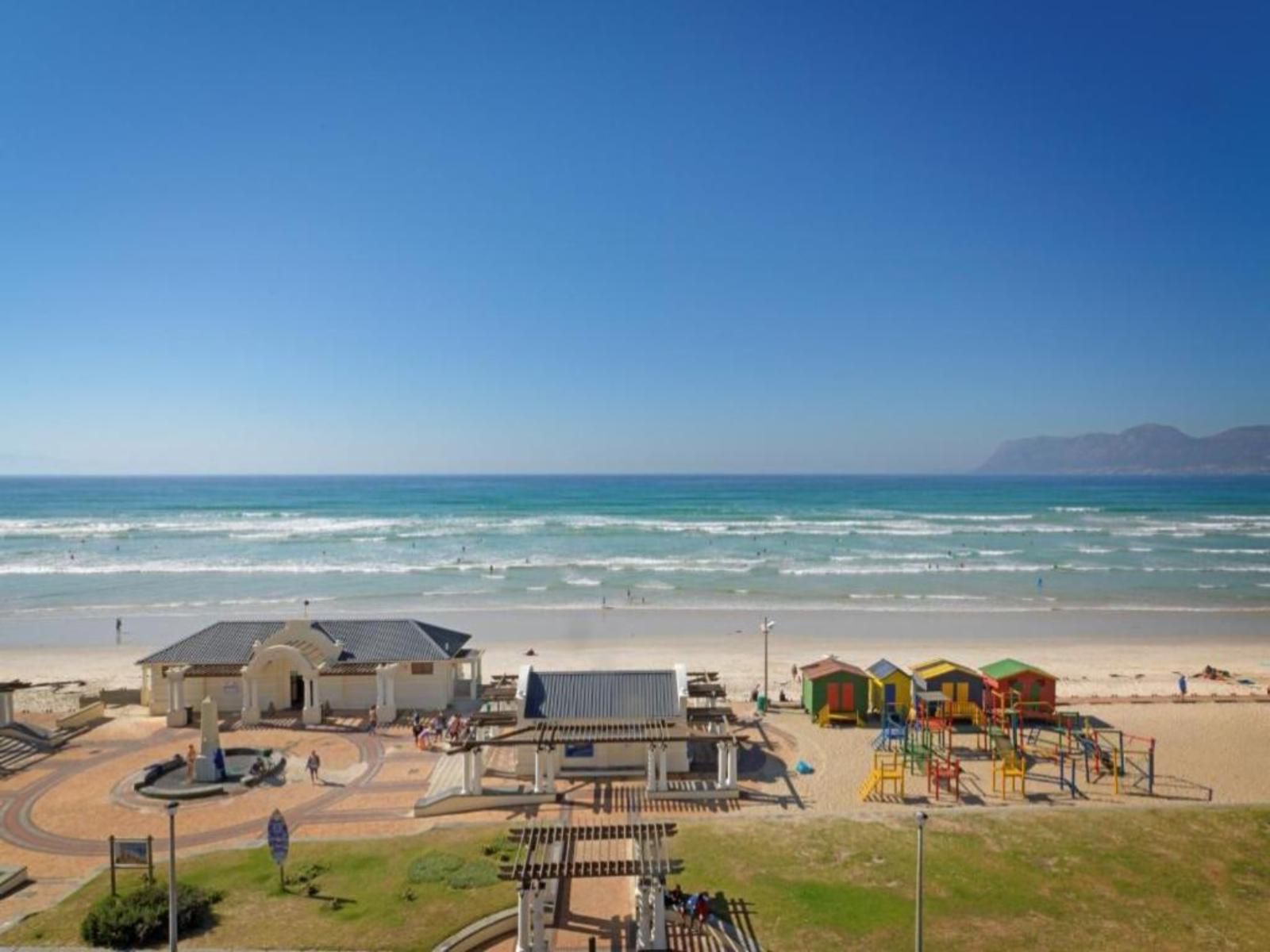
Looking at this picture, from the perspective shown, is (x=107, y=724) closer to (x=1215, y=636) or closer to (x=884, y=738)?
(x=884, y=738)

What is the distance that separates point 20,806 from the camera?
19.1 m

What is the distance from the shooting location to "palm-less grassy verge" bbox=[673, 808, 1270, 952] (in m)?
13.3

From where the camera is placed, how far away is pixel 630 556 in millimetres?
68438

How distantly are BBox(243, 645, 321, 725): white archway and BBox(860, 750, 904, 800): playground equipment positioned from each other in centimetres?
1677

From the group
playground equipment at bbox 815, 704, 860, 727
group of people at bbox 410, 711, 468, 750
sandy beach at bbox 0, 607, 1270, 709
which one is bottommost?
sandy beach at bbox 0, 607, 1270, 709

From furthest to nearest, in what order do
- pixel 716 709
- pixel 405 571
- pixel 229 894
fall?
pixel 405 571
pixel 716 709
pixel 229 894

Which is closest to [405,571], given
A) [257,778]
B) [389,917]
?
[257,778]

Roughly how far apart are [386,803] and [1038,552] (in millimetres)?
63851

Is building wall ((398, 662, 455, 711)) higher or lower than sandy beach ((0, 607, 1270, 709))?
higher

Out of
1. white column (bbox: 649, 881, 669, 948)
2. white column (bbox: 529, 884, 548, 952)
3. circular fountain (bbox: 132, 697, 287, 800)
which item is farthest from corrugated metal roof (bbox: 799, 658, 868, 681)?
circular fountain (bbox: 132, 697, 287, 800)

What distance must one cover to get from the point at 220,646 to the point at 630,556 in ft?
142

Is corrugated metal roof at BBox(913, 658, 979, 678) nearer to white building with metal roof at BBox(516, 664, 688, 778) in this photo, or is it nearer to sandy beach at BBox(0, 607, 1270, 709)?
sandy beach at BBox(0, 607, 1270, 709)

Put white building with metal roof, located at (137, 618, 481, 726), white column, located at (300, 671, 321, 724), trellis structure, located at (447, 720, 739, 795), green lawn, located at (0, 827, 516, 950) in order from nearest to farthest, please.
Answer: green lawn, located at (0, 827, 516, 950), trellis structure, located at (447, 720, 739, 795), white column, located at (300, 671, 321, 724), white building with metal roof, located at (137, 618, 481, 726)

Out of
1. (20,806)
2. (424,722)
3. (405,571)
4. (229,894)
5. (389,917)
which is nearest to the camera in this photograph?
(389,917)
